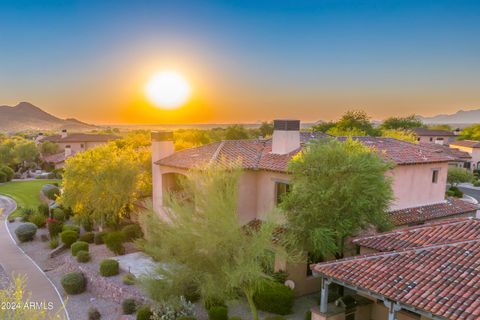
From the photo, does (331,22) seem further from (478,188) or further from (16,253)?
(478,188)

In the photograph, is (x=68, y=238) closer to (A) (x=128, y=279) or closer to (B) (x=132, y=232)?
(B) (x=132, y=232)

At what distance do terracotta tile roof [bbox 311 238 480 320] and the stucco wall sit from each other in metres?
8.72

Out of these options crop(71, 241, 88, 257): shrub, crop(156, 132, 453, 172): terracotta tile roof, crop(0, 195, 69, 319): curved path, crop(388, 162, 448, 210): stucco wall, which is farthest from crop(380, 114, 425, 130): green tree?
crop(0, 195, 69, 319): curved path

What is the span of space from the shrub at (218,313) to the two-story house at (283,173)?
4111 mm

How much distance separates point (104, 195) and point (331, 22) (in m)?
25.9

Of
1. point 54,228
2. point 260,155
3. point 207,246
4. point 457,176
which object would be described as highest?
point 260,155

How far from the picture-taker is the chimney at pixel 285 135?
74.9ft

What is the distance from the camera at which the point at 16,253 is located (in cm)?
2916

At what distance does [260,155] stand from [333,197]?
26.7ft

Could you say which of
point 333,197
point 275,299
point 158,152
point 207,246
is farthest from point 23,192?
point 333,197

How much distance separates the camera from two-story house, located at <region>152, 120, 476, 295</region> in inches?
841

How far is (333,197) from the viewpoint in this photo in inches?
636

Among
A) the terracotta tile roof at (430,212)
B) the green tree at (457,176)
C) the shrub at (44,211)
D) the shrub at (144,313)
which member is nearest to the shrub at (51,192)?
the shrub at (44,211)

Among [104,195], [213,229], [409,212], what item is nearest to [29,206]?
[104,195]
